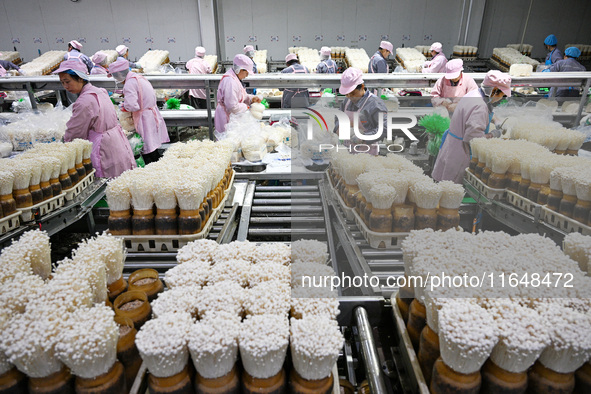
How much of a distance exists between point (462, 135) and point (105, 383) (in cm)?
369

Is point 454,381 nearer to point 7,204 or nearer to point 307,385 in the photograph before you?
point 307,385

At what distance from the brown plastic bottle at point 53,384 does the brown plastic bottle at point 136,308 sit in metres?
0.23

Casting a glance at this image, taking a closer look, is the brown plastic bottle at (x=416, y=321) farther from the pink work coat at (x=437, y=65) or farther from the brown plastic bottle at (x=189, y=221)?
the pink work coat at (x=437, y=65)

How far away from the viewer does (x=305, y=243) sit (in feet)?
5.13

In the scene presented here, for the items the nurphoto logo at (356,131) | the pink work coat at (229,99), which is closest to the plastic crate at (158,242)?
the nurphoto logo at (356,131)

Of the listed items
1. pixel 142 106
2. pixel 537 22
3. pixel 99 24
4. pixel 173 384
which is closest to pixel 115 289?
pixel 173 384

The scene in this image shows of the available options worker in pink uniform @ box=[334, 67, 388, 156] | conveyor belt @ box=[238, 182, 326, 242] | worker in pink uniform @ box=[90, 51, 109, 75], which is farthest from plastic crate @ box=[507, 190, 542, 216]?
worker in pink uniform @ box=[90, 51, 109, 75]

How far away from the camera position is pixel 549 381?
38.8 inches

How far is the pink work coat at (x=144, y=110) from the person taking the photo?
4398 millimetres

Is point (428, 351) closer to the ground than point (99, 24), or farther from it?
closer to the ground

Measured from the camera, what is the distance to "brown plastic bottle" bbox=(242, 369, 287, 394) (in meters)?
1.02

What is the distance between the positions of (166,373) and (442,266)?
0.91 meters

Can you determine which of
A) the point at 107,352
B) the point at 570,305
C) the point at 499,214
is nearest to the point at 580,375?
the point at 570,305

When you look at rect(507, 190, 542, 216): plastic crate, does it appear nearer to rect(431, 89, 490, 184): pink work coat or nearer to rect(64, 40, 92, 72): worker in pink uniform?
rect(431, 89, 490, 184): pink work coat
